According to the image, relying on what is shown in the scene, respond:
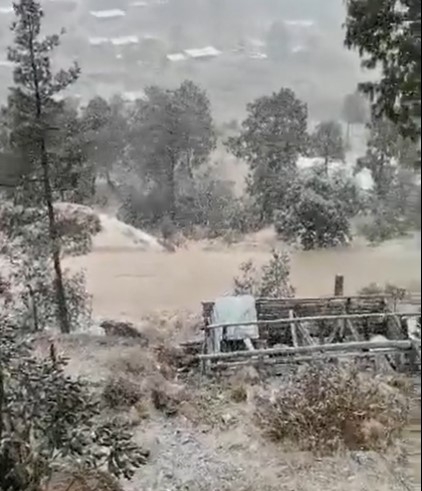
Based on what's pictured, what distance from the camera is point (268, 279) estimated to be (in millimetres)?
1622

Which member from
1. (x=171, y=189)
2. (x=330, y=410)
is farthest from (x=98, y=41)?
(x=330, y=410)

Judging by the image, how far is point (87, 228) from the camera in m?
1.66

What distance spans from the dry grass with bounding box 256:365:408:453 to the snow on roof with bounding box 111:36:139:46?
0.70 metres

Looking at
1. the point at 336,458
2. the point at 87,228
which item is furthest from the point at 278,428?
the point at 87,228

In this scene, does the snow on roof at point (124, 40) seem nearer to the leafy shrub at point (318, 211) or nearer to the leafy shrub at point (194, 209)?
the leafy shrub at point (194, 209)

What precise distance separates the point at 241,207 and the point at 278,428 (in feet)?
1.47

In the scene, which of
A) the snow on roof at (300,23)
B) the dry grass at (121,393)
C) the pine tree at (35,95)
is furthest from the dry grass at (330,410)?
the snow on roof at (300,23)

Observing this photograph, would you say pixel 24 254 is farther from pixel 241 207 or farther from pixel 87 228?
pixel 241 207

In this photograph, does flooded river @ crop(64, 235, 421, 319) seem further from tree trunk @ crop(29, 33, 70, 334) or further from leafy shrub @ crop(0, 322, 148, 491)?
leafy shrub @ crop(0, 322, 148, 491)

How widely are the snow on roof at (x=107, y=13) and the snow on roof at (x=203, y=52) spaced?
0.47ft

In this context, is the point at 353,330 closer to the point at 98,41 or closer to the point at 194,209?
the point at 194,209

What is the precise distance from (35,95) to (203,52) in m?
0.35

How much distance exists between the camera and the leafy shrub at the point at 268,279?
159cm

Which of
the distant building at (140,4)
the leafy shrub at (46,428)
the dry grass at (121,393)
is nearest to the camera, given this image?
the leafy shrub at (46,428)
